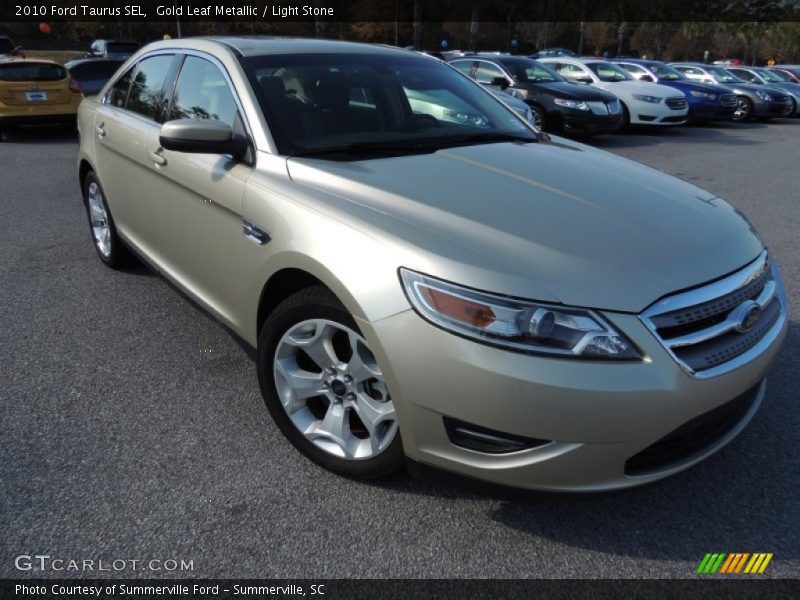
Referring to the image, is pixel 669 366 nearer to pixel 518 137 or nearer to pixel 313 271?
pixel 313 271

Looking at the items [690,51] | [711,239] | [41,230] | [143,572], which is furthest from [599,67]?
[690,51]

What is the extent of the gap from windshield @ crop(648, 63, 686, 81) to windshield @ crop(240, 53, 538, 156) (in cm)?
1416

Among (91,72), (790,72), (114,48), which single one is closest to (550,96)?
(91,72)

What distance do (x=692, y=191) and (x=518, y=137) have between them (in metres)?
0.96

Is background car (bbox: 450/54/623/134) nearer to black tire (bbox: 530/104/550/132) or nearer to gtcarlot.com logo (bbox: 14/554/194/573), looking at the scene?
black tire (bbox: 530/104/550/132)

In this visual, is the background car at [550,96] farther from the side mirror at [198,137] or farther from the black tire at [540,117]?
the side mirror at [198,137]

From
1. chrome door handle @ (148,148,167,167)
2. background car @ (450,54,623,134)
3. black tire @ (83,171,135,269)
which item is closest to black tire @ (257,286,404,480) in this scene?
chrome door handle @ (148,148,167,167)

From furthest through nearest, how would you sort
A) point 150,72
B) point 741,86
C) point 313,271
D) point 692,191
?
point 741,86 → point 150,72 → point 692,191 → point 313,271

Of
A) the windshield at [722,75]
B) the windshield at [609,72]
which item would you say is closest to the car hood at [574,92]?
the windshield at [609,72]

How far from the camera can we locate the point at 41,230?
591cm

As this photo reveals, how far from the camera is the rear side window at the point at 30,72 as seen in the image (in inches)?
433

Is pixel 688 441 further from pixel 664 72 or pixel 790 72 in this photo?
pixel 790 72

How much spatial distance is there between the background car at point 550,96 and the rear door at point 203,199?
830cm

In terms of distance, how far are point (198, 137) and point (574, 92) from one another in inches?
410
